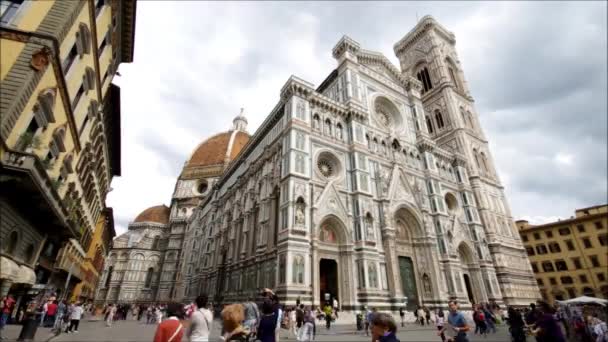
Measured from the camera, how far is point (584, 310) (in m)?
14.8

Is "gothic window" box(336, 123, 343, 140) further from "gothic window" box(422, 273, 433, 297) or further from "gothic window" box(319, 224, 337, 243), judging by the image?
"gothic window" box(422, 273, 433, 297)

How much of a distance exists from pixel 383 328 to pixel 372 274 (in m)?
17.5

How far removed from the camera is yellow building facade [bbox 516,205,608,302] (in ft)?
125

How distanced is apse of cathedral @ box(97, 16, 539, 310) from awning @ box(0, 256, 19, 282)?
11.7 metres

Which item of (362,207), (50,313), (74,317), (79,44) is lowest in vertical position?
(74,317)

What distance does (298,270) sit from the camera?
1733 cm

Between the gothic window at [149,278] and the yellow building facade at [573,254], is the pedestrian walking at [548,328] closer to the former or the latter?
the yellow building facade at [573,254]

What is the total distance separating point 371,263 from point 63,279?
26341 mm

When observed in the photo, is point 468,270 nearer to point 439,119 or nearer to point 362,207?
point 362,207

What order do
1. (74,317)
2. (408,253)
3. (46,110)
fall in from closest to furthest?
1. (46,110)
2. (74,317)
3. (408,253)

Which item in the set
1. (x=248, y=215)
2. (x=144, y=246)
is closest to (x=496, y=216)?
(x=248, y=215)

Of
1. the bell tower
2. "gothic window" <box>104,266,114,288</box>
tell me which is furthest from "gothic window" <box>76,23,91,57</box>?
"gothic window" <box>104,266,114,288</box>

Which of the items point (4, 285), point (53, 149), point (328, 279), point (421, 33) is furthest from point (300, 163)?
point (421, 33)

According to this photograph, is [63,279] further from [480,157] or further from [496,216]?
[480,157]
